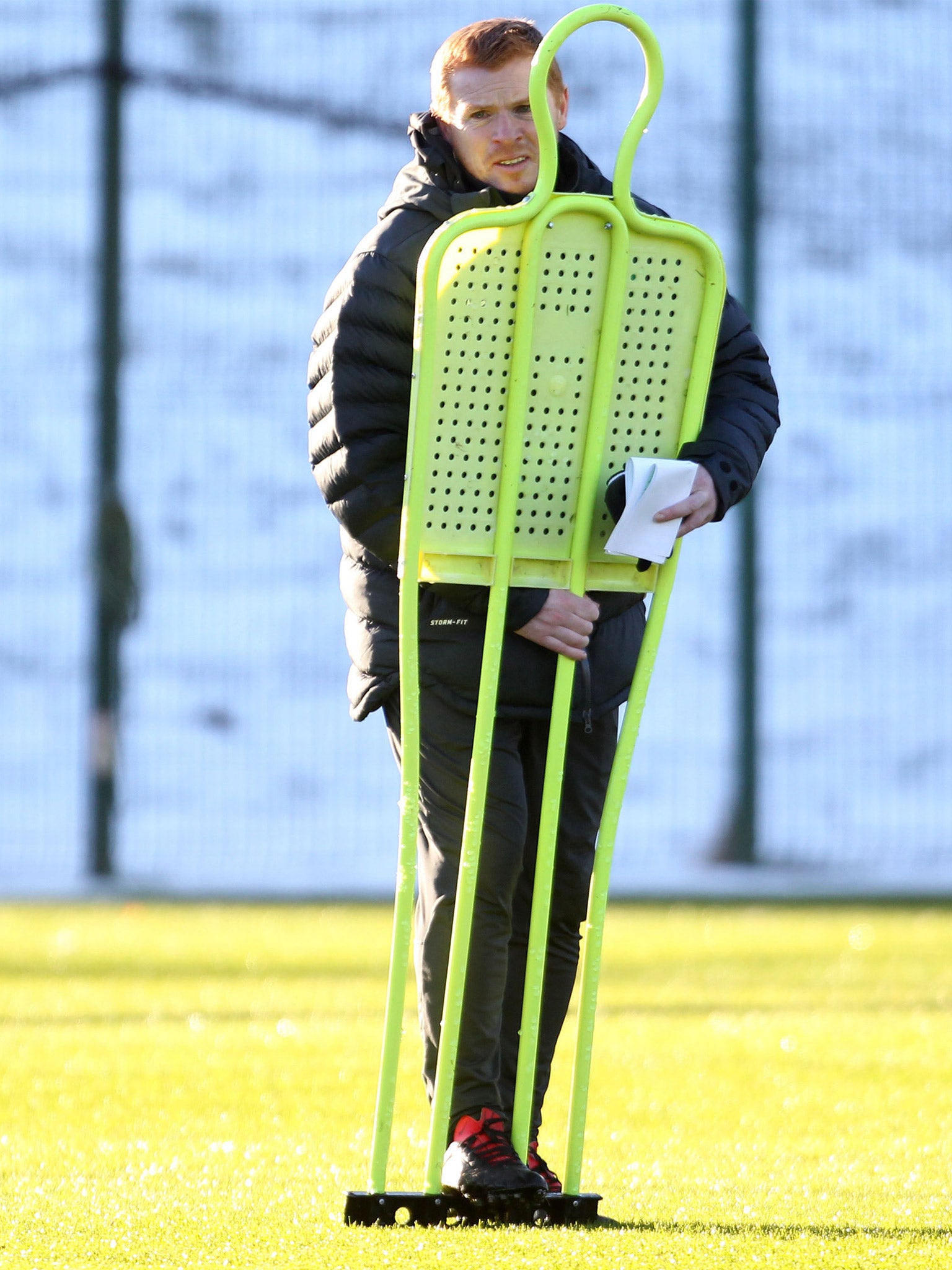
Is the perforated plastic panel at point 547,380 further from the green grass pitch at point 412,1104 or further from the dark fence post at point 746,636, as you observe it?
the dark fence post at point 746,636

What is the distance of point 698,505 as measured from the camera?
2309 mm

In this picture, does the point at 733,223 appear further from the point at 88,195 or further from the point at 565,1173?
the point at 565,1173

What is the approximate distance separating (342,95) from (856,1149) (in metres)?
5.95

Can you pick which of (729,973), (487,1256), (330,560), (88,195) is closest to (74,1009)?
(729,973)

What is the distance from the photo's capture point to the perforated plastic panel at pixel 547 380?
2221 millimetres

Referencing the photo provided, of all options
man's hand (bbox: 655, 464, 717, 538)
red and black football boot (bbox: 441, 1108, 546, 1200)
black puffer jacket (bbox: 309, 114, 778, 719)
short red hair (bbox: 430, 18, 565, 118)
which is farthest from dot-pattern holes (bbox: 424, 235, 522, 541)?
red and black football boot (bbox: 441, 1108, 546, 1200)

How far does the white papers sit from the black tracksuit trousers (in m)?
0.37

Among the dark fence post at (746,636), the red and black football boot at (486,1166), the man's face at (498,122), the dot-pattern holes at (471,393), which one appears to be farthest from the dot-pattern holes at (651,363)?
the dark fence post at (746,636)

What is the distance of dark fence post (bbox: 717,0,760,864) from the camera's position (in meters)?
7.82

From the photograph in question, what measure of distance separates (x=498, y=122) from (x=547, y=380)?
387mm

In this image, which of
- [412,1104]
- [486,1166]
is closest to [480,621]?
[486,1166]

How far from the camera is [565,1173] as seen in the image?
92.4 inches

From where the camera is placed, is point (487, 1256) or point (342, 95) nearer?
point (487, 1256)

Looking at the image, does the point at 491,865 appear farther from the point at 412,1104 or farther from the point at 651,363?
the point at 412,1104
